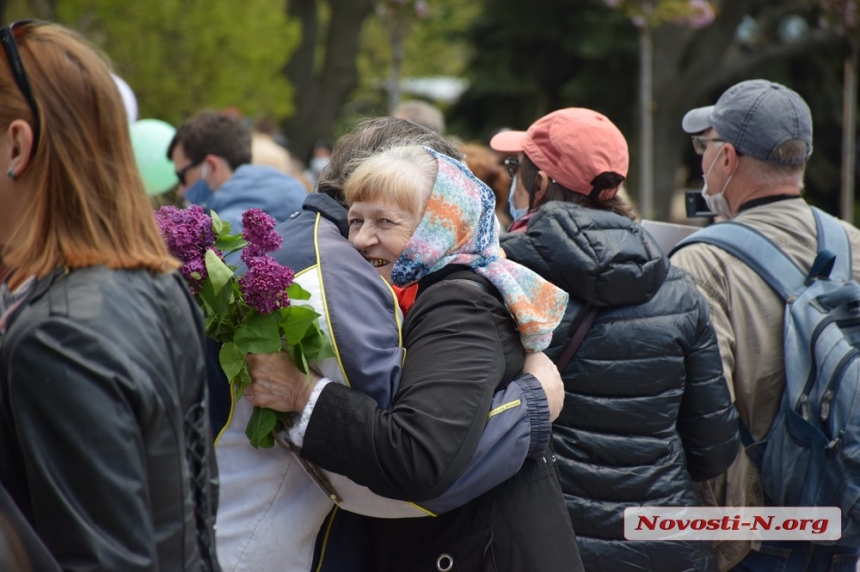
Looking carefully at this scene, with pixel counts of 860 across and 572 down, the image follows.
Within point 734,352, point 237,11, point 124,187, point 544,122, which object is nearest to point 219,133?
point 544,122

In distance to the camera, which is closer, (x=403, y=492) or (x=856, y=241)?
(x=403, y=492)

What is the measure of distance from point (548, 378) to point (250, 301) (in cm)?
75

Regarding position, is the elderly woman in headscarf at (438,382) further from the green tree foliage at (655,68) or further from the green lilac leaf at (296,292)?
the green tree foliage at (655,68)

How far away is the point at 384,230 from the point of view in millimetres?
2420

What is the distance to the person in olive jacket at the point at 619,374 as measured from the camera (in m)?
2.90

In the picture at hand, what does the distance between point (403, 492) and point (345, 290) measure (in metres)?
0.46

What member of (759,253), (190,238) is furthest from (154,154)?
(190,238)

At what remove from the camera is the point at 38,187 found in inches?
64.1

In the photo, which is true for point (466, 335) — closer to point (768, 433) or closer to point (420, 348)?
point (420, 348)

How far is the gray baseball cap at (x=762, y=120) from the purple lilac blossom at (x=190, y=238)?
2.09m

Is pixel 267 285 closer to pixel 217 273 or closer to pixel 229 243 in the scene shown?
pixel 217 273

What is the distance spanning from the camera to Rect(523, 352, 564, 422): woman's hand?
2.41 metres

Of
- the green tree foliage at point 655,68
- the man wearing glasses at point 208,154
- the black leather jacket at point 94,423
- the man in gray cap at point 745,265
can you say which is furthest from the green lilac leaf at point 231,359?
the green tree foliage at point 655,68

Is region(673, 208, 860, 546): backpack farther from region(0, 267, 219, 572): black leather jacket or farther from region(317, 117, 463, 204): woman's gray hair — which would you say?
region(0, 267, 219, 572): black leather jacket
